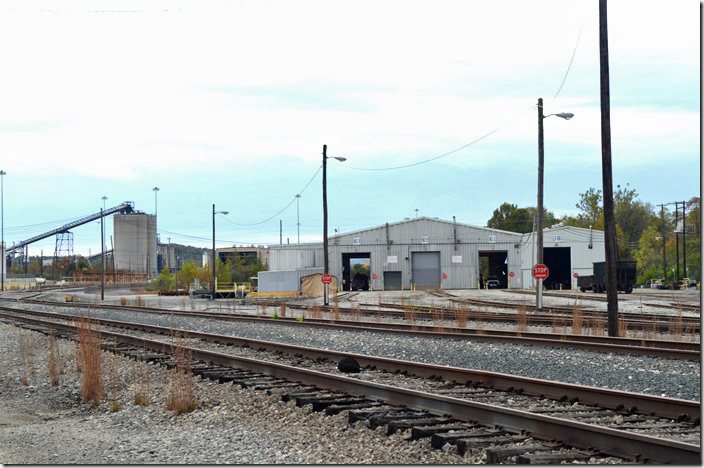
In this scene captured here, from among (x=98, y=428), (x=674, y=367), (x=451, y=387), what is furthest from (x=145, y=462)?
(x=674, y=367)

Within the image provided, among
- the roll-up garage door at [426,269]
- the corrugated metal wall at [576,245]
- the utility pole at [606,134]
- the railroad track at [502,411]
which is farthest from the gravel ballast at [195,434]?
the corrugated metal wall at [576,245]

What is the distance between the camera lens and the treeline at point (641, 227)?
9762cm

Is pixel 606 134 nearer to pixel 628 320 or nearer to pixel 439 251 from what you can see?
pixel 628 320

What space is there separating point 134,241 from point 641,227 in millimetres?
92438

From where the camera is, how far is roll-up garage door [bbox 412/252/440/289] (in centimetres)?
7675

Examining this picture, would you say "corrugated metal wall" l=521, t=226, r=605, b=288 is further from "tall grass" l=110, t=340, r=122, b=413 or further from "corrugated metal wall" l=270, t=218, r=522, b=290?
"tall grass" l=110, t=340, r=122, b=413

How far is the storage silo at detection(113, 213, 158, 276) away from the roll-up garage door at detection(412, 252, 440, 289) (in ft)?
284

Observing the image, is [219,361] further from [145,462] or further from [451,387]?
[145,462]

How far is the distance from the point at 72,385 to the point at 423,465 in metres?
9.05

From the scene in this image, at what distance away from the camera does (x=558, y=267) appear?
8388 centimetres

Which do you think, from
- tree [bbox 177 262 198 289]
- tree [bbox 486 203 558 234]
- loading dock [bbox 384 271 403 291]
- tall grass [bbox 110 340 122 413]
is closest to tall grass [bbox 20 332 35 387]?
tall grass [bbox 110 340 122 413]

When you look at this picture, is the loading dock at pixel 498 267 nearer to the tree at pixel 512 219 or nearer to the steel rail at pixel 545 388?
the tree at pixel 512 219

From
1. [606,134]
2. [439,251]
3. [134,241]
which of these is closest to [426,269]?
[439,251]

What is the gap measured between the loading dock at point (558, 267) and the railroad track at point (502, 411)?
231 feet
